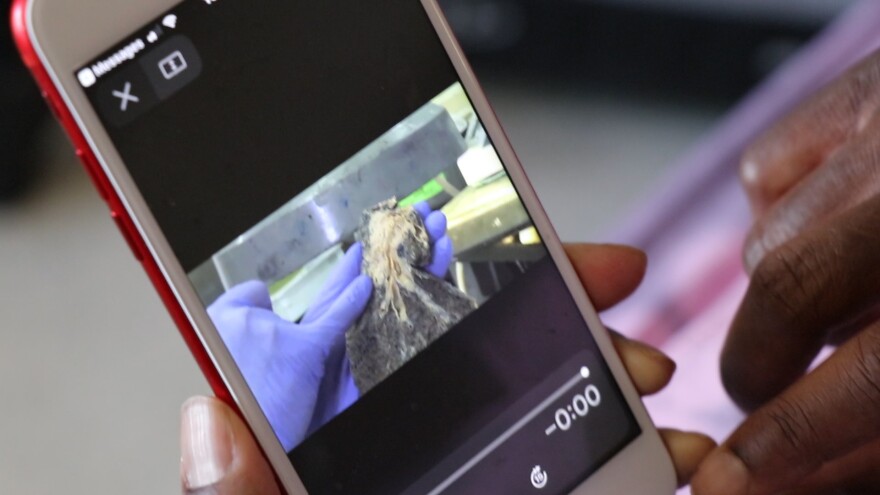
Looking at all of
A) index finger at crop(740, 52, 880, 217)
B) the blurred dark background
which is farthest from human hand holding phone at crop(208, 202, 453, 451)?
the blurred dark background

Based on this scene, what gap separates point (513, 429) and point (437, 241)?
0.08 meters

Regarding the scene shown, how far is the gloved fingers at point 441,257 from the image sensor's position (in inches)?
16.4

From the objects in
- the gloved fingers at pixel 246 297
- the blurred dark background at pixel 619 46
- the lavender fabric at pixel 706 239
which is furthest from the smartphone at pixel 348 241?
the blurred dark background at pixel 619 46

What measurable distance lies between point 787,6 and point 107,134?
0.51 m

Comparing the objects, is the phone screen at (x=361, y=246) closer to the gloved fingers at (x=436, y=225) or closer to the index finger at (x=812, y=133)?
the gloved fingers at (x=436, y=225)

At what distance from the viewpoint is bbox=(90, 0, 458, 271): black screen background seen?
376mm

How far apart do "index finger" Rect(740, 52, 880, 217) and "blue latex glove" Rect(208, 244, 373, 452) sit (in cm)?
28

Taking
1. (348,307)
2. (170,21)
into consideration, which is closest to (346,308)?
(348,307)

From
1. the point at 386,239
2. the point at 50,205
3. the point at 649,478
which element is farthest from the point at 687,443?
the point at 50,205

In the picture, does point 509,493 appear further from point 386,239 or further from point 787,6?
point 787,6

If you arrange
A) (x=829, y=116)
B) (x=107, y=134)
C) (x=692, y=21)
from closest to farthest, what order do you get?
1. (x=107, y=134)
2. (x=829, y=116)
3. (x=692, y=21)

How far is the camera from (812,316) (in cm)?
45

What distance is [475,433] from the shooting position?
0.42 m

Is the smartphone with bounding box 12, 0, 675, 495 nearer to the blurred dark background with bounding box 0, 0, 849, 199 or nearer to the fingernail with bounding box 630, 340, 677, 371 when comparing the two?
the fingernail with bounding box 630, 340, 677, 371
